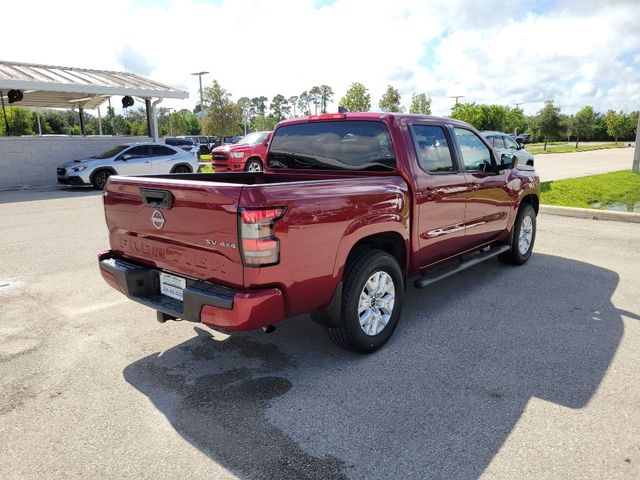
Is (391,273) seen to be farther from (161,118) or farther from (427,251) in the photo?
(161,118)

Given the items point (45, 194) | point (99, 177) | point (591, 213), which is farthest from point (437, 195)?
point (45, 194)

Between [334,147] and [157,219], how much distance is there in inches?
71.7

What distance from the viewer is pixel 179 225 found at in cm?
324

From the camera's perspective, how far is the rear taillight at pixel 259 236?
2867mm

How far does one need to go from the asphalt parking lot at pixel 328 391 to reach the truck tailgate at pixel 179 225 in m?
0.86

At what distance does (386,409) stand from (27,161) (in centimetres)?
1850

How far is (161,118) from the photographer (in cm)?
7688

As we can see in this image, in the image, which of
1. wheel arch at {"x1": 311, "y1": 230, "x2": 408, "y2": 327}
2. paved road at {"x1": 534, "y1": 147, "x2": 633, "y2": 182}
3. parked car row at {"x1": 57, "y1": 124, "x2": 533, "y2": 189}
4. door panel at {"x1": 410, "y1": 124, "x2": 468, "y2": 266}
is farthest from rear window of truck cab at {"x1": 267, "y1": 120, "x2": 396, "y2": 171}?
paved road at {"x1": 534, "y1": 147, "x2": 633, "y2": 182}

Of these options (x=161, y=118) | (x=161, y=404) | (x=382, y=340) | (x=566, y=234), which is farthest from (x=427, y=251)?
(x=161, y=118)

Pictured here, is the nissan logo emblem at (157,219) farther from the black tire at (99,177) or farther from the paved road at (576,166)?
the paved road at (576,166)

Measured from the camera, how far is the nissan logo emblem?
3381 millimetres

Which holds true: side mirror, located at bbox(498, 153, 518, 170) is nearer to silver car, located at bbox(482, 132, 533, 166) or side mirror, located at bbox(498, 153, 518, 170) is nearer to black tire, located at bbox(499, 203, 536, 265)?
black tire, located at bbox(499, 203, 536, 265)

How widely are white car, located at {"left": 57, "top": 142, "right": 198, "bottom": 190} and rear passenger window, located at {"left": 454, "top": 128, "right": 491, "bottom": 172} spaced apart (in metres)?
13.1

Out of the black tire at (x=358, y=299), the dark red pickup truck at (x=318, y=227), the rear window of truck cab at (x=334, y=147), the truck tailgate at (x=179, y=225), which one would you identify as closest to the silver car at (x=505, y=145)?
the dark red pickup truck at (x=318, y=227)
